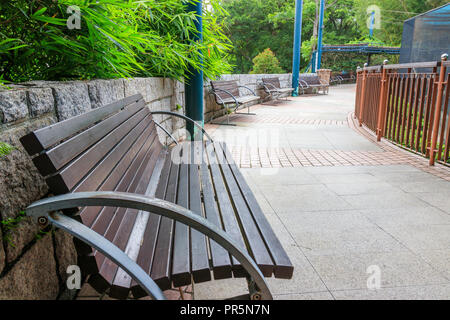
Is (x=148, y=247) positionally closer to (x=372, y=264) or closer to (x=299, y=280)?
(x=299, y=280)

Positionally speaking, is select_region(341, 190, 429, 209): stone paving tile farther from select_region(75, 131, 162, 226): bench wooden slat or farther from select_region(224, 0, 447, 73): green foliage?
select_region(224, 0, 447, 73): green foliage

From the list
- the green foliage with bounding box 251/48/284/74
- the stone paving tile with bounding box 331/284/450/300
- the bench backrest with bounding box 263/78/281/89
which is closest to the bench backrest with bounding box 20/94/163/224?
the stone paving tile with bounding box 331/284/450/300

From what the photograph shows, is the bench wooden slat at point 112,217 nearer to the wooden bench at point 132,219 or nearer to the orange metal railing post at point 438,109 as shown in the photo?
the wooden bench at point 132,219

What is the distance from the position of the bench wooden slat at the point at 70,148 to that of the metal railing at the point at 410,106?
13.3 ft

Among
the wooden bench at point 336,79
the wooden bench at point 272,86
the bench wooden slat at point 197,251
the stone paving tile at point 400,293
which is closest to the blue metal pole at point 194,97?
the bench wooden slat at point 197,251

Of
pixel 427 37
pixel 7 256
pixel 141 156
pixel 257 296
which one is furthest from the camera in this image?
pixel 427 37

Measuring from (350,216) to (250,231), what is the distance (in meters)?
1.65

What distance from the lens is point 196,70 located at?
560 cm

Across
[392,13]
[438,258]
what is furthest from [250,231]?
[392,13]

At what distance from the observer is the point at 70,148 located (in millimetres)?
1434
